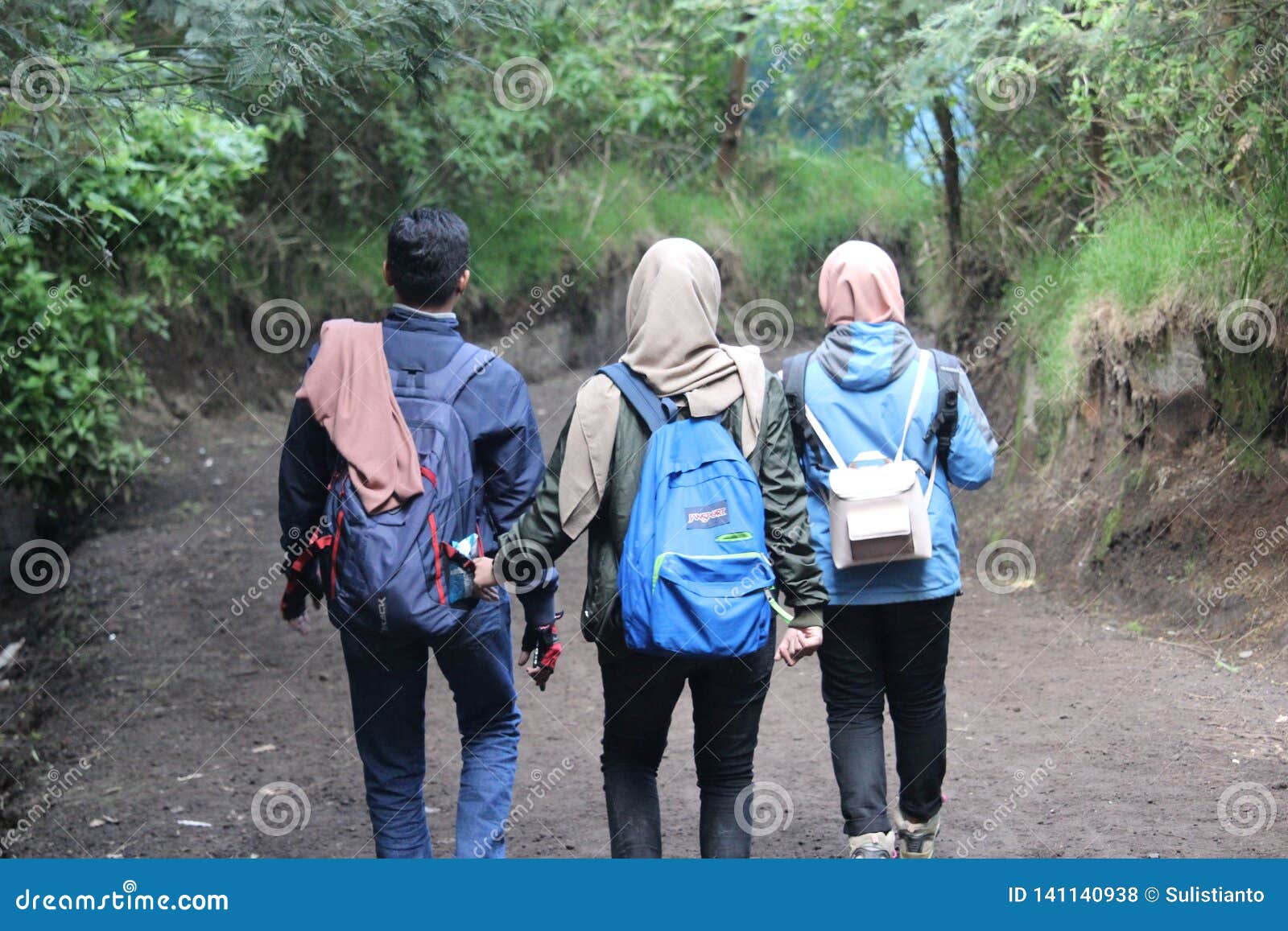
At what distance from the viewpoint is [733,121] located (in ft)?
44.1

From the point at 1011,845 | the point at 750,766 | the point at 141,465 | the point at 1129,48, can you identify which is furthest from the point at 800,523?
the point at 141,465

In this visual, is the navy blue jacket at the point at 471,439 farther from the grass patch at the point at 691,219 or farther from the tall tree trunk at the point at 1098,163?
the grass patch at the point at 691,219

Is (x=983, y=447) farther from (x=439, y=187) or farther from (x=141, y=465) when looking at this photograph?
(x=439, y=187)

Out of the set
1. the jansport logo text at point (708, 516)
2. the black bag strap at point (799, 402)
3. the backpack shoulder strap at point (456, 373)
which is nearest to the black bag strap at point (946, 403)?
the black bag strap at point (799, 402)

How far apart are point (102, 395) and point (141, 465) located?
1318mm

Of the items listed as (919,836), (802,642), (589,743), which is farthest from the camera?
(589,743)

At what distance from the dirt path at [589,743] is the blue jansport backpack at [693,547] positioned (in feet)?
4.79

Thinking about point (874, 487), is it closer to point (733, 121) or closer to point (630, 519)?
point (630, 519)

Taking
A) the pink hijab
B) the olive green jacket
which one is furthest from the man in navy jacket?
the pink hijab

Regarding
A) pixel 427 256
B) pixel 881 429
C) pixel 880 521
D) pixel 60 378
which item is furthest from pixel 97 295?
pixel 880 521

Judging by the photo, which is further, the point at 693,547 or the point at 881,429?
the point at 881,429

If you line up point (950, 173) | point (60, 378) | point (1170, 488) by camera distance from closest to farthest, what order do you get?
point (1170, 488) → point (60, 378) → point (950, 173)

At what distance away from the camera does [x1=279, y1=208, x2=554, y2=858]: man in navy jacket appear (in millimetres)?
3459

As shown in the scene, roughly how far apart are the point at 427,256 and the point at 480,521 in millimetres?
682
